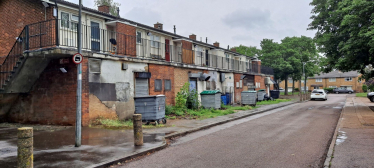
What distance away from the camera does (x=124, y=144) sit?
8062mm

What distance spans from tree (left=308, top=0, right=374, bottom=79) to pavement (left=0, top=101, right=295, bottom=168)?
40.0 ft

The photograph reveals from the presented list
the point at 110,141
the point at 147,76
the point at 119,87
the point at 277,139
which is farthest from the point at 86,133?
the point at 277,139

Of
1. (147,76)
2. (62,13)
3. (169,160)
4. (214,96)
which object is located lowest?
(169,160)

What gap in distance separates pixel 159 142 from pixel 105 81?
541cm

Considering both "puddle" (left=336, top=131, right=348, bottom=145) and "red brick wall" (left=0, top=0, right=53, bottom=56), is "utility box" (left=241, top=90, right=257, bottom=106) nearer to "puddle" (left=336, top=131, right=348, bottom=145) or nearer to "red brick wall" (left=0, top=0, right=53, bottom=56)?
"puddle" (left=336, top=131, right=348, bottom=145)

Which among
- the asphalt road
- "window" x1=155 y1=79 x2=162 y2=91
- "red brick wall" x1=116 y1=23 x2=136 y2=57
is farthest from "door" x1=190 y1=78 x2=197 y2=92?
the asphalt road

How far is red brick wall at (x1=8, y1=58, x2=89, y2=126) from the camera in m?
11.5

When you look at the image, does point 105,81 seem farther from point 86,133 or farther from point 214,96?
point 214,96

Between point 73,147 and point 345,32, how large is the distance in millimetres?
18757

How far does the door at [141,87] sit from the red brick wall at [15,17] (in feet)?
17.0

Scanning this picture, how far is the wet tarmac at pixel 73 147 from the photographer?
616 cm

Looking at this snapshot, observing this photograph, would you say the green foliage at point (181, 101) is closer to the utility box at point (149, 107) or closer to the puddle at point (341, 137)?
the utility box at point (149, 107)

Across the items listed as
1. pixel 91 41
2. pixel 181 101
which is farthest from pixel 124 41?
pixel 181 101

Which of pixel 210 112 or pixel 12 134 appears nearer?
pixel 12 134
